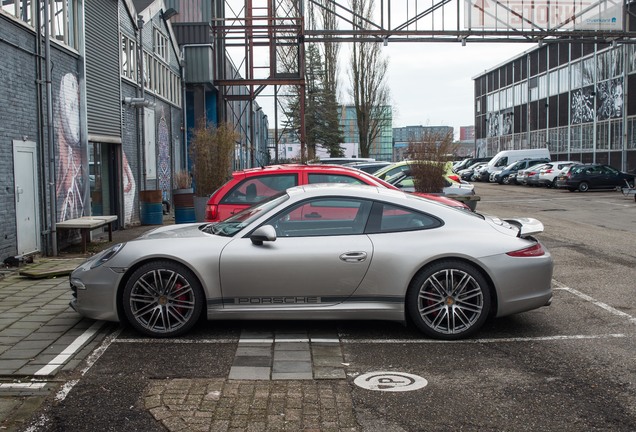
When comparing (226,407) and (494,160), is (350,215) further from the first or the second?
(494,160)

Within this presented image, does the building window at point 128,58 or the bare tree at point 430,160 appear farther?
the building window at point 128,58

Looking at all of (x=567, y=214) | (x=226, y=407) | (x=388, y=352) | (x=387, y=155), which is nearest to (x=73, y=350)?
(x=226, y=407)

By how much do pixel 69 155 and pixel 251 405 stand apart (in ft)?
33.2

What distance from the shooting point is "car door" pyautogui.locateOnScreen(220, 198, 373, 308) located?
248 inches

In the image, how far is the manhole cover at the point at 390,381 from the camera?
510 centimetres

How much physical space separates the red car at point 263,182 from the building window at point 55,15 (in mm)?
4161

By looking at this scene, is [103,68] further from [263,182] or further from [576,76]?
[576,76]

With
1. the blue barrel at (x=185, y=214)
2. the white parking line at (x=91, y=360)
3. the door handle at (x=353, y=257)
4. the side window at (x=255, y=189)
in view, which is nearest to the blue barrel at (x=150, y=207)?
the blue barrel at (x=185, y=214)

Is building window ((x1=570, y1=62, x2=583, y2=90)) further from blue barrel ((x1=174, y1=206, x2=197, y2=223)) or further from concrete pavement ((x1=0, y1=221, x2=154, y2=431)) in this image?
concrete pavement ((x1=0, y1=221, x2=154, y2=431))

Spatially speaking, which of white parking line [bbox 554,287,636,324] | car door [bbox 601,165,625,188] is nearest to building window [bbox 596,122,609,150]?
car door [bbox 601,165,625,188]

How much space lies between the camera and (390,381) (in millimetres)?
5234

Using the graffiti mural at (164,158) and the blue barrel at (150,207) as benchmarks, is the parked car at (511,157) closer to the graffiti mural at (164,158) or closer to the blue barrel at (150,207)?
the graffiti mural at (164,158)

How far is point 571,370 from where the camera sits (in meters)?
5.47

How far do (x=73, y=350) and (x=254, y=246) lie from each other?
1.74 metres
